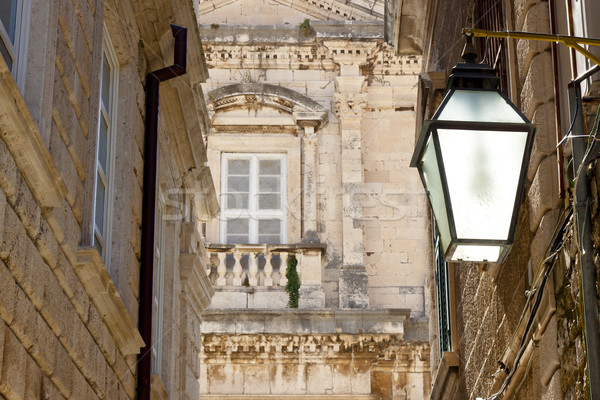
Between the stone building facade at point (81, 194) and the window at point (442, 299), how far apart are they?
8.30 feet

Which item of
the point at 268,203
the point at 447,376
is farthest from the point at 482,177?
the point at 268,203

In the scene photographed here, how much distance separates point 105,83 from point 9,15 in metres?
2.68

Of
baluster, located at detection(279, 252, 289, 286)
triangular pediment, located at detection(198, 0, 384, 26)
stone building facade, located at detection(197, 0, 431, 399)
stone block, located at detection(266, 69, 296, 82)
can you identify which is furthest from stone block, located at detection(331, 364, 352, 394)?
triangular pediment, located at detection(198, 0, 384, 26)

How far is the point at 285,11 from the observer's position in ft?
68.5

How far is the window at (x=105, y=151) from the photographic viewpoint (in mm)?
7699

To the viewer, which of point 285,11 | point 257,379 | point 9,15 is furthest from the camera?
point 285,11

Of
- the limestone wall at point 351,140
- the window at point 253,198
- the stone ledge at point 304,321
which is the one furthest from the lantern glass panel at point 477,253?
the window at point 253,198

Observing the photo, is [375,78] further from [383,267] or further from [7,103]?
[7,103]

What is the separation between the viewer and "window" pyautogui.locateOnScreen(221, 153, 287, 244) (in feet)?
64.9

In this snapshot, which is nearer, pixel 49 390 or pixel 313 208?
pixel 49 390

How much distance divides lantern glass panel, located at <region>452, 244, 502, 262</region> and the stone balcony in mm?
13839

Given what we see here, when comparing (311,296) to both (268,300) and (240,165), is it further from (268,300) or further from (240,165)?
(240,165)

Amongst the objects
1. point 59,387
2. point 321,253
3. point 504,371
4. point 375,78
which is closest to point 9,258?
point 59,387

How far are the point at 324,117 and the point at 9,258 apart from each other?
50.4 feet
